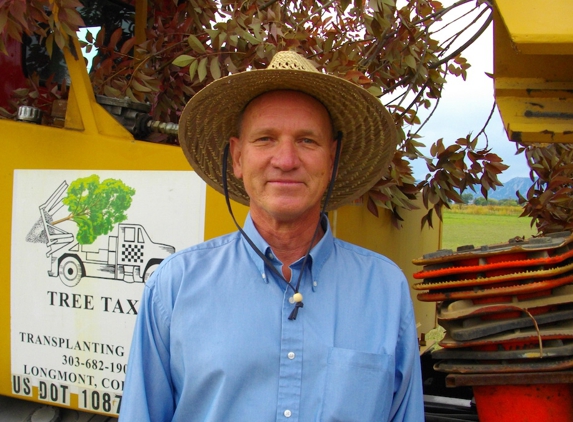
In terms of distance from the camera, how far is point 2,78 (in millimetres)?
3025

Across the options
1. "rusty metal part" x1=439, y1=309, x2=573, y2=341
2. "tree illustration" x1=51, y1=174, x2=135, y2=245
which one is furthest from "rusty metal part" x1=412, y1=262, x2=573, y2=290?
"tree illustration" x1=51, y1=174, x2=135, y2=245

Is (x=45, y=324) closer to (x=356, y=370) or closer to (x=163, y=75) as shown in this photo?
(x=356, y=370)

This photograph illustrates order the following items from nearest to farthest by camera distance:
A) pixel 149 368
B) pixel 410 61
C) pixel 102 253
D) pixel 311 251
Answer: pixel 149 368, pixel 311 251, pixel 102 253, pixel 410 61

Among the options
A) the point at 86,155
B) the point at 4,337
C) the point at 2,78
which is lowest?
the point at 4,337

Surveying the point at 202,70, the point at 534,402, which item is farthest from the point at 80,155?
the point at 534,402

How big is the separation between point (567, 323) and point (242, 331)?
93cm

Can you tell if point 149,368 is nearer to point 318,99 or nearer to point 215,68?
point 318,99

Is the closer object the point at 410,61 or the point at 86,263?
the point at 86,263

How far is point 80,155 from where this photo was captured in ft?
7.14

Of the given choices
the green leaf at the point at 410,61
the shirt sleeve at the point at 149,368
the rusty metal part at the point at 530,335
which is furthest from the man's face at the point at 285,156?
the green leaf at the point at 410,61

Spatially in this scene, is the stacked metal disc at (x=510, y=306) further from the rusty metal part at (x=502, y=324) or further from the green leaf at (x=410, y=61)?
the green leaf at (x=410, y=61)

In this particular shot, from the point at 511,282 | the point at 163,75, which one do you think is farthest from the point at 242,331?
the point at 163,75

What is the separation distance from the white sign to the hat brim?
0.24m

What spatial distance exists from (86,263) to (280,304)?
1033 mm
